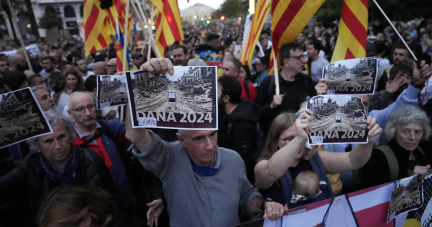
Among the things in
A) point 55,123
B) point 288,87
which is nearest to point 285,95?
point 288,87

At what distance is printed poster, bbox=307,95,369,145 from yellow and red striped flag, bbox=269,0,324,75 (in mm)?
1639

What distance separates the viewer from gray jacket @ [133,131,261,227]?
6.04ft

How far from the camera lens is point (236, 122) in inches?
128

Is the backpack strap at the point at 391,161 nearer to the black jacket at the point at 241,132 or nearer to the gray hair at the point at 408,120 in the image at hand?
the gray hair at the point at 408,120

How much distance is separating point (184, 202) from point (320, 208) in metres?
0.83

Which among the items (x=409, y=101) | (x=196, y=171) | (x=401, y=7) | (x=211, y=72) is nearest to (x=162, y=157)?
(x=196, y=171)

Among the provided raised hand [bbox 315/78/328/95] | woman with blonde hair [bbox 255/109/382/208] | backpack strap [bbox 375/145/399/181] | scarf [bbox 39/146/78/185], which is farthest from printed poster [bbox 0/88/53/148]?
backpack strap [bbox 375/145/399/181]

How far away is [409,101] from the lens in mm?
3207

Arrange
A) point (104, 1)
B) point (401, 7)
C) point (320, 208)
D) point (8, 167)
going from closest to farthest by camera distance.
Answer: point (320, 208), point (8, 167), point (104, 1), point (401, 7)

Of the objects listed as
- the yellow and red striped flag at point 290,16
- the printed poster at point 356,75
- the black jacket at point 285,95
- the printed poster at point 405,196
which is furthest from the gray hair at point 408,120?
the yellow and red striped flag at point 290,16

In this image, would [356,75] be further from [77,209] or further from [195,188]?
[77,209]

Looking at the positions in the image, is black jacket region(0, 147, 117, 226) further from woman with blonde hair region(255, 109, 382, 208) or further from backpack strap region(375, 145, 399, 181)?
backpack strap region(375, 145, 399, 181)

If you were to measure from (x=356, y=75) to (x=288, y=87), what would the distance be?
1.27 meters

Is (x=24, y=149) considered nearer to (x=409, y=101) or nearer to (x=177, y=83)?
(x=177, y=83)
